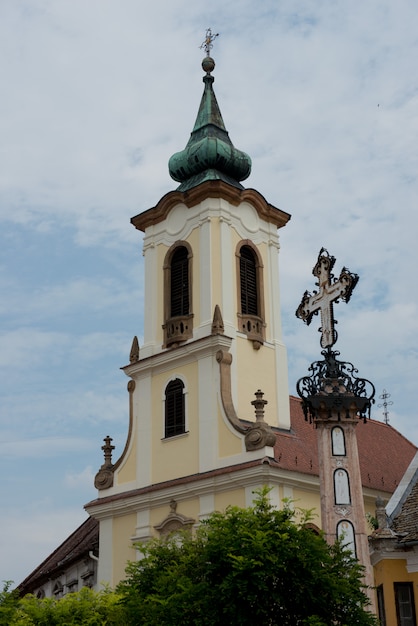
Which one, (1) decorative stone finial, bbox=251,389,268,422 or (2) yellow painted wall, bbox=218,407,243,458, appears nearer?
(1) decorative stone finial, bbox=251,389,268,422

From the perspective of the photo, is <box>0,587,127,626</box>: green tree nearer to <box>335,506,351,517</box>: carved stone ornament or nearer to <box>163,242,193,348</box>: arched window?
<box>335,506,351,517</box>: carved stone ornament

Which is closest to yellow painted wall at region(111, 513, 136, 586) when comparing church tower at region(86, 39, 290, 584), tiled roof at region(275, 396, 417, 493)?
church tower at region(86, 39, 290, 584)

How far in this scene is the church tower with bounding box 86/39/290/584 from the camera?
31.5 meters

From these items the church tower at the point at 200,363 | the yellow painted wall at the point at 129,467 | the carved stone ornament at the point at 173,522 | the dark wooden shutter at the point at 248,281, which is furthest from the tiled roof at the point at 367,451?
the yellow painted wall at the point at 129,467

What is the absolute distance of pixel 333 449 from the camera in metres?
17.4

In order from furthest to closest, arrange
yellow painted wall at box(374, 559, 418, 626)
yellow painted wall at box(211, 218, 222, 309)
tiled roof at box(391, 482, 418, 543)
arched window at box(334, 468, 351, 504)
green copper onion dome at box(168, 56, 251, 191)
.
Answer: green copper onion dome at box(168, 56, 251, 191)
yellow painted wall at box(211, 218, 222, 309)
tiled roof at box(391, 482, 418, 543)
yellow painted wall at box(374, 559, 418, 626)
arched window at box(334, 468, 351, 504)

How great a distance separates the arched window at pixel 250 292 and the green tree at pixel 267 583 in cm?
1517

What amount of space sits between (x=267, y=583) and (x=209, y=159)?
21212mm

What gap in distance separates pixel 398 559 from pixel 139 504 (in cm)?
1250

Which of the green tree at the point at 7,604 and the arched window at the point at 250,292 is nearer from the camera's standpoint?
the green tree at the point at 7,604

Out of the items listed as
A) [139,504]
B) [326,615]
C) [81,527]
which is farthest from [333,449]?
[81,527]

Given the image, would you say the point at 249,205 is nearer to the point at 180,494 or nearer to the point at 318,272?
the point at 180,494

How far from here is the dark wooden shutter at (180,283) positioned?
115 feet

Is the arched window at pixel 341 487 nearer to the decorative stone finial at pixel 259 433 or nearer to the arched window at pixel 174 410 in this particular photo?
the decorative stone finial at pixel 259 433
